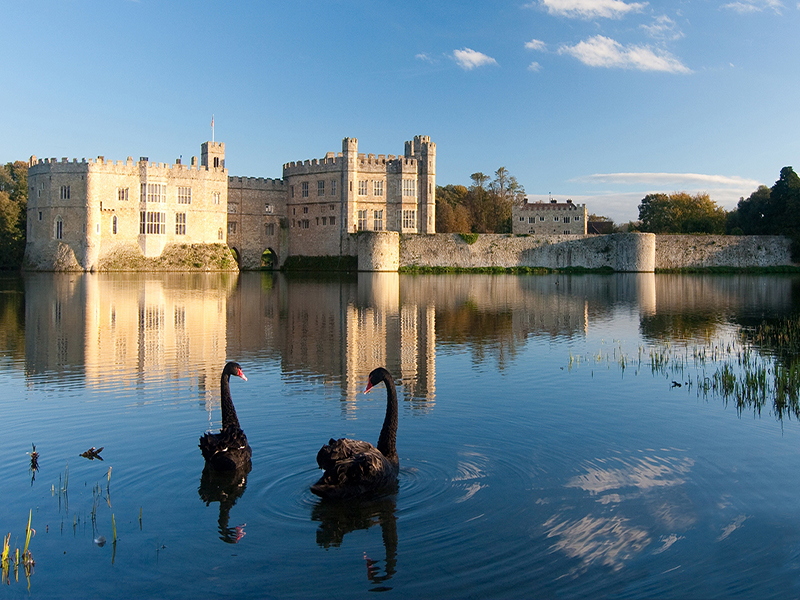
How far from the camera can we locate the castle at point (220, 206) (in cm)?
5947

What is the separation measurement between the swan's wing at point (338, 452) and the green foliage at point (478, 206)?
259 ft

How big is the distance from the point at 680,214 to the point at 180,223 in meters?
60.3

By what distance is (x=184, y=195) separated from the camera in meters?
64.3

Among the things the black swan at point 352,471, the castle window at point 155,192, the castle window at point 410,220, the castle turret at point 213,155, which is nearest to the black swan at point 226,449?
the black swan at point 352,471

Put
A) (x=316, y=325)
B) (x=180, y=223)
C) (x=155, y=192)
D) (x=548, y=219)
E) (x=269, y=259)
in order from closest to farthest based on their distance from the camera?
(x=316, y=325) → (x=155, y=192) → (x=180, y=223) → (x=269, y=259) → (x=548, y=219)

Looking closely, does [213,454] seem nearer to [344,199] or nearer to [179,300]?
[179,300]

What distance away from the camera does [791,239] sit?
69312 mm

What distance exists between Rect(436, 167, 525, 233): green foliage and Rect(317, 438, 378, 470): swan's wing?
259 feet

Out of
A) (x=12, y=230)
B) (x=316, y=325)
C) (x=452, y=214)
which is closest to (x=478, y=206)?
(x=452, y=214)

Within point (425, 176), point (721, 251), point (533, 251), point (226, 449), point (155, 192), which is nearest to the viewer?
point (226, 449)

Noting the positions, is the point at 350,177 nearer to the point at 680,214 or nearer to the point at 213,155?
the point at 213,155

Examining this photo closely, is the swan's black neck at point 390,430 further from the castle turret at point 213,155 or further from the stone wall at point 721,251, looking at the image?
the stone wall at point 721,251

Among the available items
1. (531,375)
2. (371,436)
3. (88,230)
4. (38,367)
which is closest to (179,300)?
(38,367)

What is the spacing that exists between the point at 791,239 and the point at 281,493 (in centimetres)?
7280
